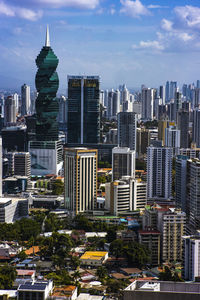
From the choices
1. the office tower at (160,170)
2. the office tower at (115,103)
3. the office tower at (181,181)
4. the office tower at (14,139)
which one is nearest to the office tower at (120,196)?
the office tower at (181,181)

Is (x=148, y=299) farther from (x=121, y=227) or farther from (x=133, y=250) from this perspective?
(x=121, y=227)

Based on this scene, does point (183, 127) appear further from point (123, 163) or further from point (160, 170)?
point (160, 170)

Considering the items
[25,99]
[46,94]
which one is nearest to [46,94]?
[46,94]

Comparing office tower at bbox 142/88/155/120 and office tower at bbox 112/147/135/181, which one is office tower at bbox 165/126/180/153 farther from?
office tower at bbox 142/88/155/120

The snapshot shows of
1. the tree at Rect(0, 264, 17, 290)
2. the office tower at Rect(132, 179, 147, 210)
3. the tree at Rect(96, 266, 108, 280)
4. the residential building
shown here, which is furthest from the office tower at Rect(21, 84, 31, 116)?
the residential building

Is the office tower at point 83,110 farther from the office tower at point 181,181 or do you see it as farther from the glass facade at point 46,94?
the office tower at point 181,181

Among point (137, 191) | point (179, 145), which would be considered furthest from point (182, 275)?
point (179, 145)
